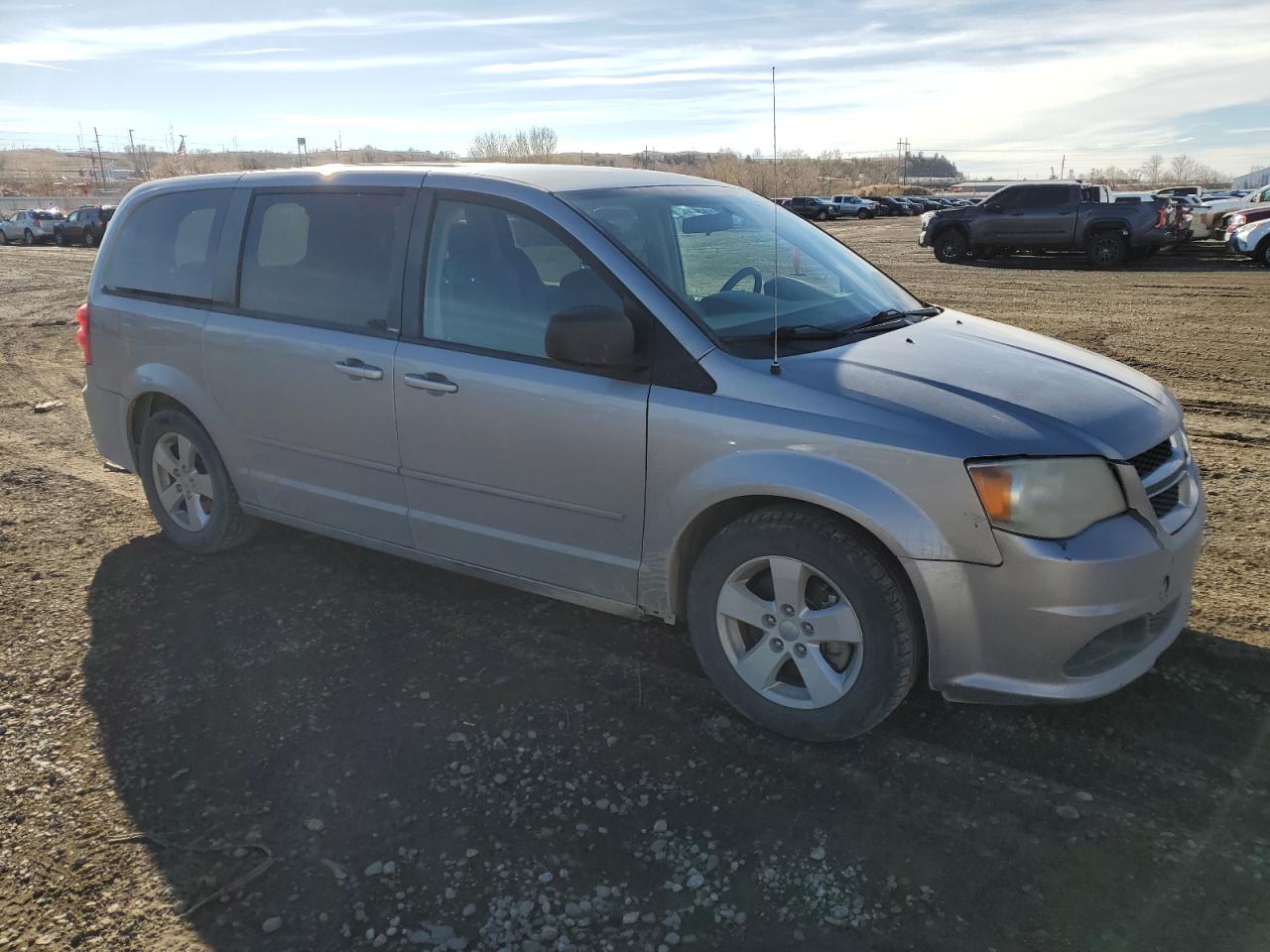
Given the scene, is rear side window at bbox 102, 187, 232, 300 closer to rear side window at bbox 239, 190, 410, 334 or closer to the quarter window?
rear side window at bbox 239, 190, 410, 334

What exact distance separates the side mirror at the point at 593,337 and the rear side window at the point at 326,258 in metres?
0.98

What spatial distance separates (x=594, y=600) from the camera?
3.68m

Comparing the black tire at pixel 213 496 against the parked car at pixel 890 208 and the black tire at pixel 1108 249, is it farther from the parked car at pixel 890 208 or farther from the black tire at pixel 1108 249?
the parked car at pixel 890 208

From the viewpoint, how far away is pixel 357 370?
13.1 feet

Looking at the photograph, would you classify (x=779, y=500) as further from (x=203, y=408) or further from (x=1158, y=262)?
(x=1158, y=262)

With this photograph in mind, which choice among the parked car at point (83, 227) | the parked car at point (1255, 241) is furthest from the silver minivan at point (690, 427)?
the parked car at point (83, 227)

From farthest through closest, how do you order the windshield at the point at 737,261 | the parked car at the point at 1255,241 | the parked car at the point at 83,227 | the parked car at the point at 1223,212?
1. the parked car at the point at 83,227
2. the parked car at the point at 1223,212
3. the parked car at the point at 1255,241
4. the windshield at the point at 737,261

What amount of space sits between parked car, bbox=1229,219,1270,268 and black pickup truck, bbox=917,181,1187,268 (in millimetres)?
1304

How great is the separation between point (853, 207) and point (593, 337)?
53.3 m

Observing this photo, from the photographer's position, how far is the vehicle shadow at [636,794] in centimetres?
255

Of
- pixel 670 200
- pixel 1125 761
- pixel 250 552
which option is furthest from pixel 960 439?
pixel 250 552

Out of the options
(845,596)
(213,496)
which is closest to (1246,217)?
(845,596)

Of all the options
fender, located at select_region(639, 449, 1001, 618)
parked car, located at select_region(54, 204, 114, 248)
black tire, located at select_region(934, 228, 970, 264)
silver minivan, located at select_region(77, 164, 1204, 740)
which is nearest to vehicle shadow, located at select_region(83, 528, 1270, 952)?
silver minivan, located at select_region(77, 164, 1204, 740)

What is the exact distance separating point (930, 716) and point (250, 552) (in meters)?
3.52
